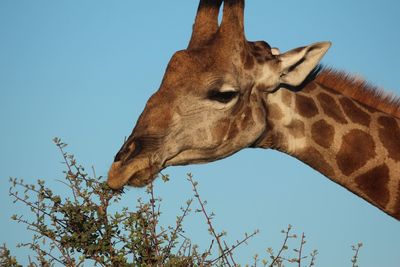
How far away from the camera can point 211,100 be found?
19.5 feet

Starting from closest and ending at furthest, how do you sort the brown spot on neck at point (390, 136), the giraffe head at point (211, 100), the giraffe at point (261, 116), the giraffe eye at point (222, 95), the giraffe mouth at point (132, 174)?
the giraffe mouth at point (132, 174) < the giraffe head at point (211, 100) < the giraffe at point (261, 116) < the giraffe eye at point (222, 95) < the brown spot on neck at point (390, 136)

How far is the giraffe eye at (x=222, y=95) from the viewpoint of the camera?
596cm

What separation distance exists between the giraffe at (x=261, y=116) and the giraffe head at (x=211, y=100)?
12mm

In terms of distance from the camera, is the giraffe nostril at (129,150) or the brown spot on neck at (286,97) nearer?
the giraffe nostril at (129,150)

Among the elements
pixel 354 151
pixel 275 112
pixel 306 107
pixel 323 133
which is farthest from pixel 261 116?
→ pixel 354 151

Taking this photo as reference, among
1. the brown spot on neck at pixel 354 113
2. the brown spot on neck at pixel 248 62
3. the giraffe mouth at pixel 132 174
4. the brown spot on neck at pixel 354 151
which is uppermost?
the brown spot on neck at pixel 248 62

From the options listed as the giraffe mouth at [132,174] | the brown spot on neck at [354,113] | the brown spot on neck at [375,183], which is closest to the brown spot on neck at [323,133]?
the brown spot on neck at [354,113]

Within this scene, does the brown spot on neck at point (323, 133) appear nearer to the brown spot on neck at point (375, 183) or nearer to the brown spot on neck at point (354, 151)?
the brown spot on neck at point (354, 151)

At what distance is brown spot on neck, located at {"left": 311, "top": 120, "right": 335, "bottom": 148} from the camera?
20.7 feet

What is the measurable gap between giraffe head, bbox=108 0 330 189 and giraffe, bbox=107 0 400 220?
12mm

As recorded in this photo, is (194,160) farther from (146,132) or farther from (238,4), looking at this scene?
(238,4)

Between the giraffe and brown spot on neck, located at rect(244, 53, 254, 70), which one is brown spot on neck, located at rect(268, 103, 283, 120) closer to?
the giraffe

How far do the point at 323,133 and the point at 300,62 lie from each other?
0.94m

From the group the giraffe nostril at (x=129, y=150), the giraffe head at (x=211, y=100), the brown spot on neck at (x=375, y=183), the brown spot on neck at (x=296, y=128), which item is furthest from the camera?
the brown spot on neck at (x=296, y=128)
